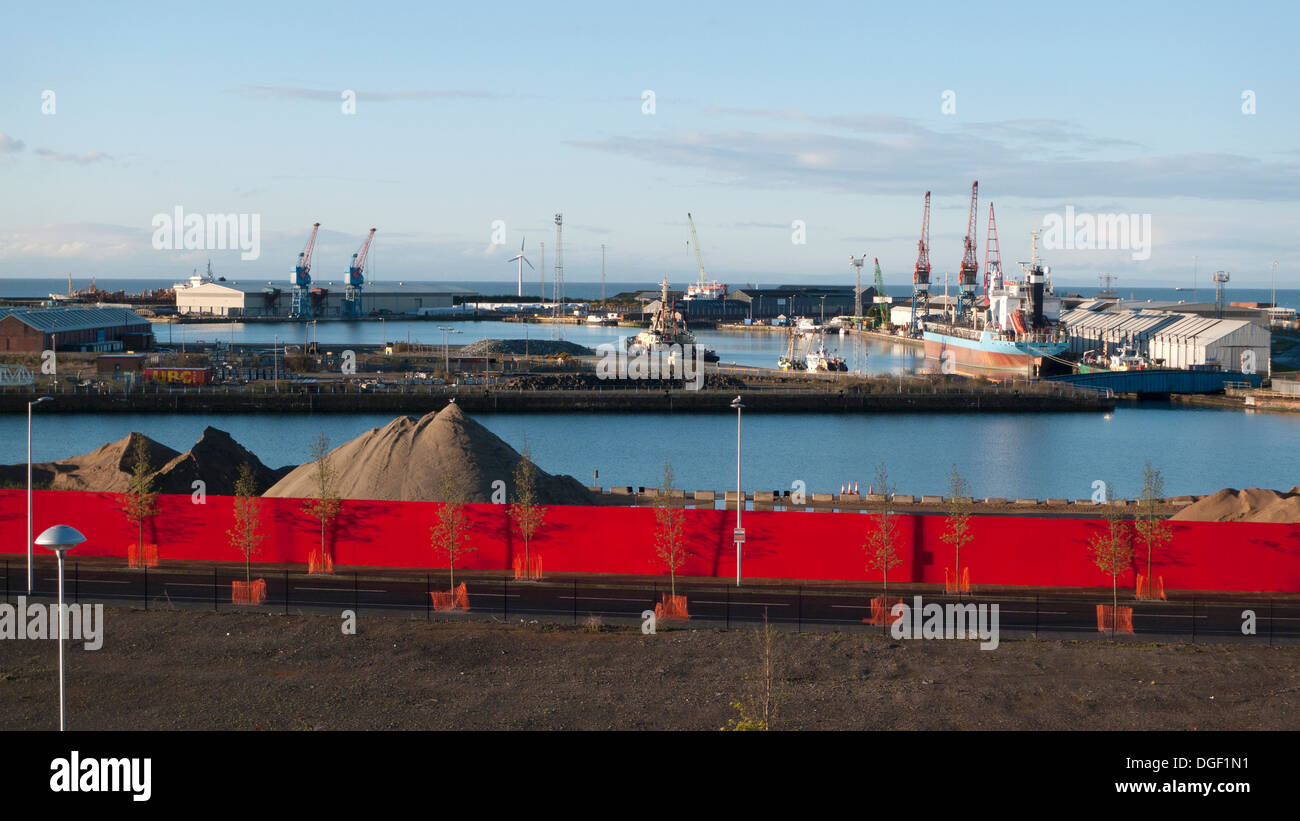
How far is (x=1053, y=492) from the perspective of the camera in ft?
136

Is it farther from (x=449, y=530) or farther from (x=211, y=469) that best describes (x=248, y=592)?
(x=211, y=469)

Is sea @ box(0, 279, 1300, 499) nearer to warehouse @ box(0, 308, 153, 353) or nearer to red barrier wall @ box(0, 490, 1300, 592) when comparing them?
red barrier wall @ box(0, 490, 1300, 592)

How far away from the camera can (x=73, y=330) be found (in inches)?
3199

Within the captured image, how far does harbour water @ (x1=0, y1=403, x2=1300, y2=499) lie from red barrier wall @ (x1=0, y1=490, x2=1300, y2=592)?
18.7 m

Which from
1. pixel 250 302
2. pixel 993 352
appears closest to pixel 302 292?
pixel 250 302

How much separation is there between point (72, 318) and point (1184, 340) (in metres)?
75.6

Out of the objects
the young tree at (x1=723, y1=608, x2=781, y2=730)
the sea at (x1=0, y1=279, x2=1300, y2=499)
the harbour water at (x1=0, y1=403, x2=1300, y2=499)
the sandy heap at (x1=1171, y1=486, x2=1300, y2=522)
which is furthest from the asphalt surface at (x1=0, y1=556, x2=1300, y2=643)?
the harbour water at (x1=0, y1=403, x2=1300, y2=499)

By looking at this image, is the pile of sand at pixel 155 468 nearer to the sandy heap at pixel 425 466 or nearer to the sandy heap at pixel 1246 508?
the sandy heap at pixel 425 466

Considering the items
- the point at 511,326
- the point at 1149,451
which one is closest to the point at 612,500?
the point at 1149,451

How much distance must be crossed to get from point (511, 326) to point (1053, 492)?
117747 mm

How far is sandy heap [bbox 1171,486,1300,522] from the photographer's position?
23.4m

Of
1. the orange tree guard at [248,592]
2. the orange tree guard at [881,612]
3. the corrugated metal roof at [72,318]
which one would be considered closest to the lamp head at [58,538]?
the orange tree guard at [248,592]

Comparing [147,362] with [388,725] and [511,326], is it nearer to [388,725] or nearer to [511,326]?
[388,725]
